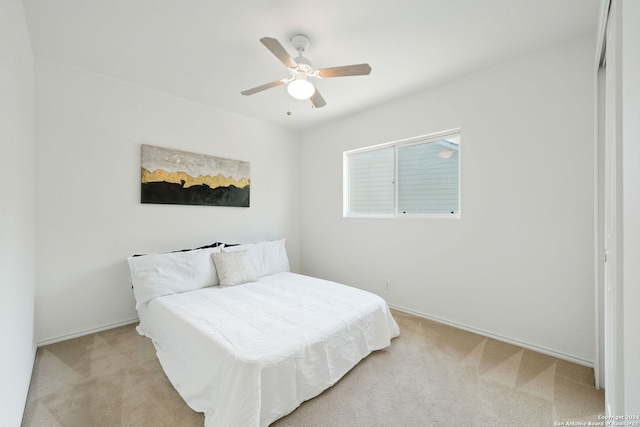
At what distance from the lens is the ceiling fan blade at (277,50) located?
1.64 metres

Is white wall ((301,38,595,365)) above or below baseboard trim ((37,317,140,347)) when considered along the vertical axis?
above

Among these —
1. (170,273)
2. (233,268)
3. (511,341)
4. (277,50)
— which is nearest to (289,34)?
(277,50)

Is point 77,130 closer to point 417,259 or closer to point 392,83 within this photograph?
point 392,83

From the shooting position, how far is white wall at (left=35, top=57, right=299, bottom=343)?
7.79ft

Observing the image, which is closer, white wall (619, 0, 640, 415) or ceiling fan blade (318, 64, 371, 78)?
white wall (619, 0, 640, 415)

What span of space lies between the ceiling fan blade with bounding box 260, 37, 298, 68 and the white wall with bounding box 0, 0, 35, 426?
4.07 feet

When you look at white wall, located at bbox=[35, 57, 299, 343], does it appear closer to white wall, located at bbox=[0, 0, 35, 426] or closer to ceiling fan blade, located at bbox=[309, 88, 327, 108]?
white wall, located at bbox=[0, 0, 35, 426]

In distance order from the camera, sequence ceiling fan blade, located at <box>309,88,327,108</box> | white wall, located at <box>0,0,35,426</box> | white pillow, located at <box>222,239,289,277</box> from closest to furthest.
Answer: white wall, located at <box>0,0,35,426</box>
ceiling fan blade, located at <box>309,88,327,108</box>
white pillow, located at <box>222,239,289,277</box>

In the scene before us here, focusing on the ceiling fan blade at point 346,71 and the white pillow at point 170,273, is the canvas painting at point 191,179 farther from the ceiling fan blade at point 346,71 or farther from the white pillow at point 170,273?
the ceiling fan blade at point 346,71

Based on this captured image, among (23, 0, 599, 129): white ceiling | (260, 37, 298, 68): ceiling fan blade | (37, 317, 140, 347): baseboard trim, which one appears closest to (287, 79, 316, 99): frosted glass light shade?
(260, 37, 298, 68): ceiling fan blade

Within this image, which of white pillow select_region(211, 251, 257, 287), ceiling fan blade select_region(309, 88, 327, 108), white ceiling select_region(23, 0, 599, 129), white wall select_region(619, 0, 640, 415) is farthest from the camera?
white pillow select_region(211, 251, 257, 287)

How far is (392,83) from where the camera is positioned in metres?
2.78

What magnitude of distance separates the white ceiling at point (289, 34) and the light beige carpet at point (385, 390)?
2543mm

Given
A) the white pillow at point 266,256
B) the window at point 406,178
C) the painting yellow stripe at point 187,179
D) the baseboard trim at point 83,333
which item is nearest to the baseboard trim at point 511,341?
the window at point 406,178
